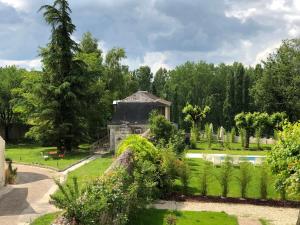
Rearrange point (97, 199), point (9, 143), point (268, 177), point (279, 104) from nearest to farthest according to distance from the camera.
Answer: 1. point (97, 199)
2. point (268, 177)
3. point (9, 143)
4. point (279, 104)

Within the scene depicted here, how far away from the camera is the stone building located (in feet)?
128

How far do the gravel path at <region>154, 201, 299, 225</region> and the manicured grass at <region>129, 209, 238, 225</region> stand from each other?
64 centimetres

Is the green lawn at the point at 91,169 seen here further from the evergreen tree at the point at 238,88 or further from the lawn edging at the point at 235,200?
the evergreen tree at the point at 238,88

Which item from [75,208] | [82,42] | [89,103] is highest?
[82,42]

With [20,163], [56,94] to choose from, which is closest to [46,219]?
[20,163]

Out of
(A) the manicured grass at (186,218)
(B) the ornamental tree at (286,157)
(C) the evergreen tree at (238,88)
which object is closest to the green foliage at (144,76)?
(C) the evergreen tree at (238,88)

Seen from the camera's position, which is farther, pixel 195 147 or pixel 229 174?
pixel 195 147

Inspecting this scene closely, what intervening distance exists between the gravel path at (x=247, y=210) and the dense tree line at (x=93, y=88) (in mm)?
20752

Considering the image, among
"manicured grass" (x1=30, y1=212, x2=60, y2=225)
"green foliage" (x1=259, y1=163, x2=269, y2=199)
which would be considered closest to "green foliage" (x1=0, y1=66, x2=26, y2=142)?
"manicured grass" (x1=30, y1=212, x2=60, y2=225)

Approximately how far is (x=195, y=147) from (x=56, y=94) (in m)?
14.8

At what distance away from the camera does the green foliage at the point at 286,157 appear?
490 inches

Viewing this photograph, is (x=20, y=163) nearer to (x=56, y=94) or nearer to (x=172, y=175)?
(x=56, y=94)

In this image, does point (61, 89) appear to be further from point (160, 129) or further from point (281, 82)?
point (281, 82)

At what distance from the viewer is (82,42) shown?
55.5 metres
